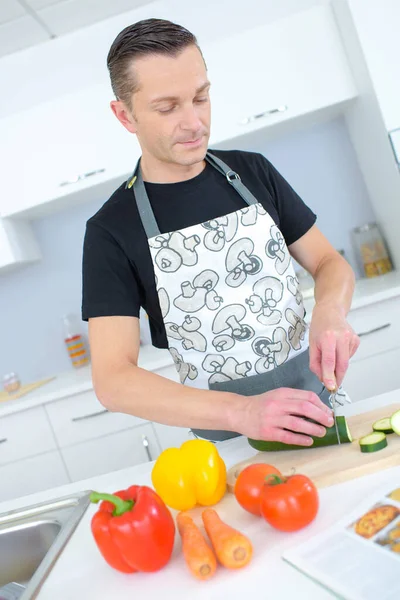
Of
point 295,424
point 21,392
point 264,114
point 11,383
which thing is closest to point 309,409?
point 295,424

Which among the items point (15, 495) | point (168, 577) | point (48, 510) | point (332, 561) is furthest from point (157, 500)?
point (15, 495)

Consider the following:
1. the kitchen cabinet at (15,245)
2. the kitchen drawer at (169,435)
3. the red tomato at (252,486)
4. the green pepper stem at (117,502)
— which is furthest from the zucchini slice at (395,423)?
the kitchen cabinet at (15,245)

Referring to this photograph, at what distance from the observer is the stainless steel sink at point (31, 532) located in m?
1.21

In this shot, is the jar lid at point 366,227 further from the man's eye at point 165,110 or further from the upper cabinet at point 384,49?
the man's eye at point 165,110

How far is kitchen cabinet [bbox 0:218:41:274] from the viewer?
2.74 m

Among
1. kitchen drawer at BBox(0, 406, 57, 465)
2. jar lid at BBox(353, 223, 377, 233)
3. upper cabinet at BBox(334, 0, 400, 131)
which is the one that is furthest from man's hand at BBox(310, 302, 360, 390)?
jar lid at BBox(353, 223, 377, 233)

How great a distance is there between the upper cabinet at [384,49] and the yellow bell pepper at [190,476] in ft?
6.33

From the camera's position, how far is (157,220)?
4.50 ft

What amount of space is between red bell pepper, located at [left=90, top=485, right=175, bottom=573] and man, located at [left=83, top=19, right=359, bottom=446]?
0.28 meters

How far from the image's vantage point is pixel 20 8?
243 cm

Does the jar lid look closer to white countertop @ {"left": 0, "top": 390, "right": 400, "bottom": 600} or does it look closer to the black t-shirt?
the black t-shirt

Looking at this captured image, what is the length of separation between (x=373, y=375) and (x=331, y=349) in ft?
5.07

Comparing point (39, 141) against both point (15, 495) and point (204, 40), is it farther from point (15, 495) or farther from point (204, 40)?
point (15, 495)

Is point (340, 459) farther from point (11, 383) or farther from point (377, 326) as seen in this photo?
point (11, 383)
